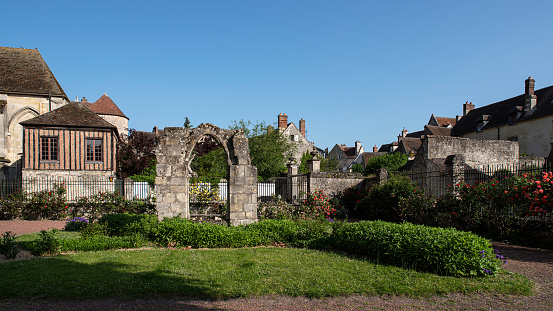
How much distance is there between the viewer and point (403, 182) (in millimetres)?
12727

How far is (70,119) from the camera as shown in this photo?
70.0ft

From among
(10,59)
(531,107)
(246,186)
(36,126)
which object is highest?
(10,59)

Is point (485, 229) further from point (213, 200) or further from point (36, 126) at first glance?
point (36, 126)

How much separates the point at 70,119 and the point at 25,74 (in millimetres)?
8128

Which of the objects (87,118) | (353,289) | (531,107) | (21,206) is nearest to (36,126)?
(87,118)

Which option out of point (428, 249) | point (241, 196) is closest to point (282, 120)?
point (241, 196)

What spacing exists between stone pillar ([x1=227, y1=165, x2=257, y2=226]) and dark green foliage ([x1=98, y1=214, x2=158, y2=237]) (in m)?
2.00

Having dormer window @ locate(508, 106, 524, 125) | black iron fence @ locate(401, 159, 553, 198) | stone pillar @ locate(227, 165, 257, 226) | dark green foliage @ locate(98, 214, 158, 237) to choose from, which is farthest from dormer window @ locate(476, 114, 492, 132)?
dark green foliage @ locate(98, 214, 158, 237)

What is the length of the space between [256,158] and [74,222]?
1820 centimetres

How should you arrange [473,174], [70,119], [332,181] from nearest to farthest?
[473,174] → [332,181] → [70,119]

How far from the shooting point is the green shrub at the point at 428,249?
5.53m

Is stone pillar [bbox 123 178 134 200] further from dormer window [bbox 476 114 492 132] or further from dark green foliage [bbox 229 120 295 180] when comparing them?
dormer window [bbox 476 114 492 132]

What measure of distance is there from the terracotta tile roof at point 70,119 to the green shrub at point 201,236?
608 inches

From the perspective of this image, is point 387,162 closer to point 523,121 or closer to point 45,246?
point 523,121
